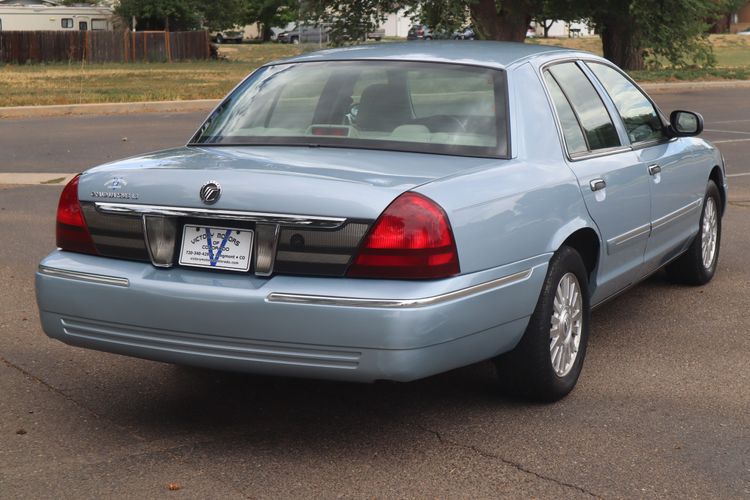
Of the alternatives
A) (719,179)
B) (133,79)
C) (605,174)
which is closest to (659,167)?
(605,174)

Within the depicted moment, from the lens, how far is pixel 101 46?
50906 millimetres

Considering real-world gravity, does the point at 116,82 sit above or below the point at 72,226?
below

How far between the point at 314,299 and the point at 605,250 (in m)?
1.86

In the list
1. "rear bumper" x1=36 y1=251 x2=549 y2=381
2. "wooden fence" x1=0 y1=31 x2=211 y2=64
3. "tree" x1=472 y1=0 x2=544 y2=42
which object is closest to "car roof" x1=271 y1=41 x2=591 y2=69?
"rear bumper" x1=36 y1=251 x2=549 y2=381

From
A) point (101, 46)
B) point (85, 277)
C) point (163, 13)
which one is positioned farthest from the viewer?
point (163, 13)

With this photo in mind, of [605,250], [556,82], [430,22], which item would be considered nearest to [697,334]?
[605,250]

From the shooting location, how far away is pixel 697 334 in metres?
6.51

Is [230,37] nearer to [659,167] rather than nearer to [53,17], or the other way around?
[53,17]

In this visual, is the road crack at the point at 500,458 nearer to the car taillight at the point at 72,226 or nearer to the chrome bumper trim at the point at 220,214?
the chrome bumper trim at the point at 220,214

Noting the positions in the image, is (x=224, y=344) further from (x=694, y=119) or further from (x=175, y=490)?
(x=694, y=119)

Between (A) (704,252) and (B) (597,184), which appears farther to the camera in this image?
(A) (704,252)

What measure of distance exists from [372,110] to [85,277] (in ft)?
4.85

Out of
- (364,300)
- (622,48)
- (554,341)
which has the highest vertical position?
(364,300)

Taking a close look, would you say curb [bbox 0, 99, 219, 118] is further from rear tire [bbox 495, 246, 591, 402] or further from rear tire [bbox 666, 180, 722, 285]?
rear tire [bbox 495, 246, 591, 402]
